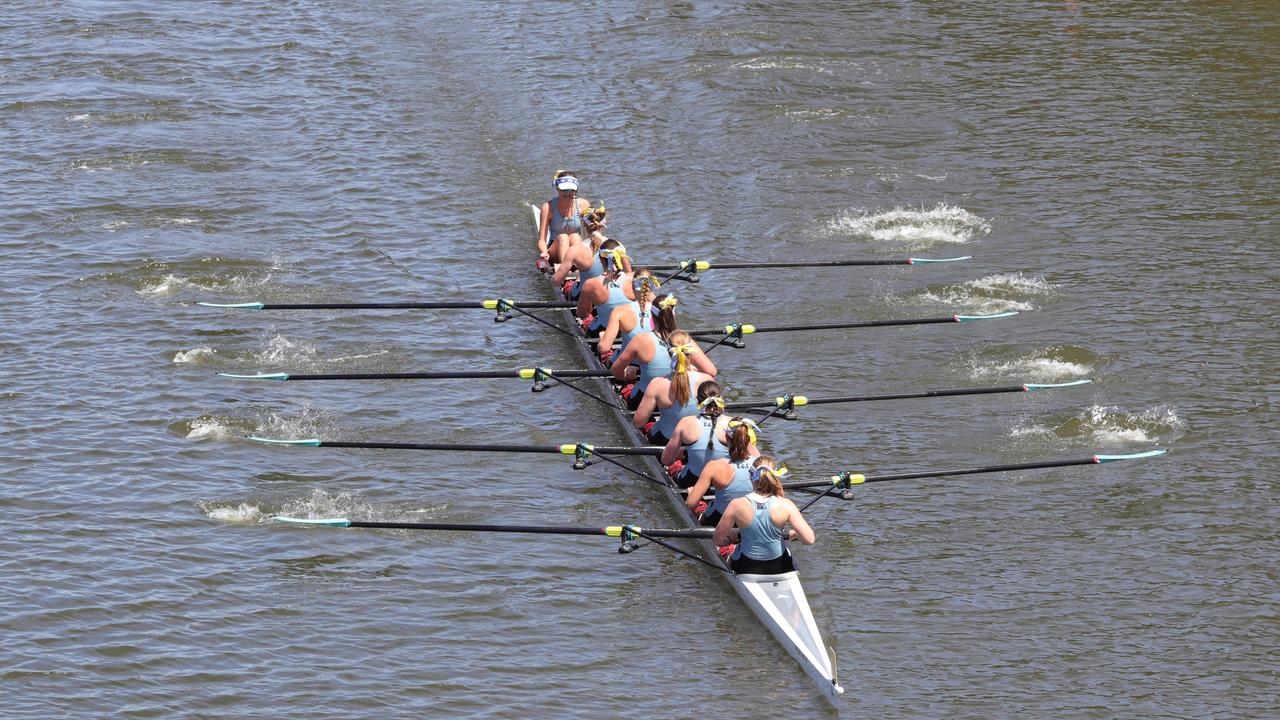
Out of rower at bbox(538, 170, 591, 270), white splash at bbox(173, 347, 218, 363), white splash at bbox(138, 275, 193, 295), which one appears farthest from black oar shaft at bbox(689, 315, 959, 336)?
white splash at bbox(138, 275, 193, 295)

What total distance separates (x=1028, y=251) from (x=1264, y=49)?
12.6 meters

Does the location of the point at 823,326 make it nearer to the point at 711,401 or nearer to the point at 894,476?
the point at 894,476

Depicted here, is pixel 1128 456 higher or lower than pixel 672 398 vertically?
lower

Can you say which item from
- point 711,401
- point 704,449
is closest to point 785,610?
point 704,449

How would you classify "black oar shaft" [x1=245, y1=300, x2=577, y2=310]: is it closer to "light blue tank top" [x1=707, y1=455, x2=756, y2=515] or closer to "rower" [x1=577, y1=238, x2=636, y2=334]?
"rower" [x1=577, y1=238, x2=636, y2=334]

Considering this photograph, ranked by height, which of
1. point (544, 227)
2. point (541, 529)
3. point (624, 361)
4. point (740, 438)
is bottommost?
point (541, 529)

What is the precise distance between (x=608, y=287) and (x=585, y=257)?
1014 millimetres

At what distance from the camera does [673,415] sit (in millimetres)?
16625

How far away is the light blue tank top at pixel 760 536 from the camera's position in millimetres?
14172

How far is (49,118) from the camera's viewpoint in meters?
29.2

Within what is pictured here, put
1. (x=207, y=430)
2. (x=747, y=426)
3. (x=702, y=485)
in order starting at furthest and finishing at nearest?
(x=207, y=430) < (x=702, y=485) < (x=747, y=426)

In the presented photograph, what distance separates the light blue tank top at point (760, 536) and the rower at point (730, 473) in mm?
533

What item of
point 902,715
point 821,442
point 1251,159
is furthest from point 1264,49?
point 902,715

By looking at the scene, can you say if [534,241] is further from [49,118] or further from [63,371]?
[49,118]
